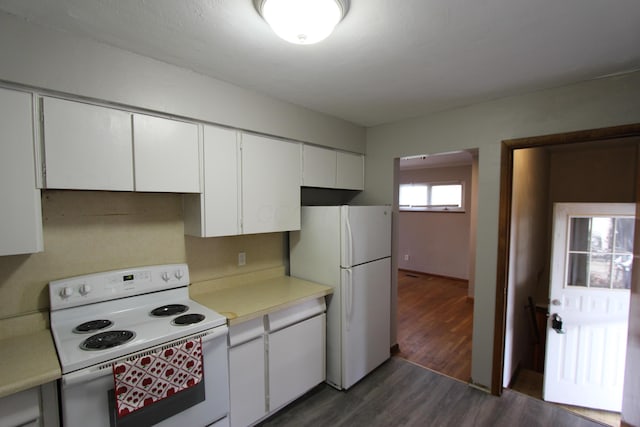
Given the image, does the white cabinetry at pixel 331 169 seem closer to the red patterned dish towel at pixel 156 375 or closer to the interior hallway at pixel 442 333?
the red patterned dish towel at pixel 156 375

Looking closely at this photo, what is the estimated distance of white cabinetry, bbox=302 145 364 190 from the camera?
2594 mm

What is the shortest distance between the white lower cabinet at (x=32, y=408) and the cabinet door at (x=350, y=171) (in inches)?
92.3

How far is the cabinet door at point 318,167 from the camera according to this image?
8.44ft

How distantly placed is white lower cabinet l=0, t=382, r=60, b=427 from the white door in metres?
3.60

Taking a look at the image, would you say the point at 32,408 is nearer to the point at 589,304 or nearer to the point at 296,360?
the point at 296,360

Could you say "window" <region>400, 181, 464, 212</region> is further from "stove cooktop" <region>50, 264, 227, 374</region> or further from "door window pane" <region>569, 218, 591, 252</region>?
"stove cooktop" <region>50, 264, 227, 374</region>

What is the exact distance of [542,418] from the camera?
2146mm

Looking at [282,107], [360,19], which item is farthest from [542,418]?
[282,107]

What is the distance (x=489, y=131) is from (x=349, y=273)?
160 cm

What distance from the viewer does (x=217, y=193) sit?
6.53 feet

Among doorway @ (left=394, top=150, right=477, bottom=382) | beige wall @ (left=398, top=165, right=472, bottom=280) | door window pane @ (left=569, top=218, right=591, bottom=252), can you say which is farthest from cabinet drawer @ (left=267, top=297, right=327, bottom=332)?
beige wall @ (left=398, top=165, right=472, bottom=280)

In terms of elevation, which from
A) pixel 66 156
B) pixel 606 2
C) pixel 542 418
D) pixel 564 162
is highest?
pixel 606 2

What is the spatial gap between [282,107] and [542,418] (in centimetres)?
306

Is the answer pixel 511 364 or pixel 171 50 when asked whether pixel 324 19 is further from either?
pixel 511 364
